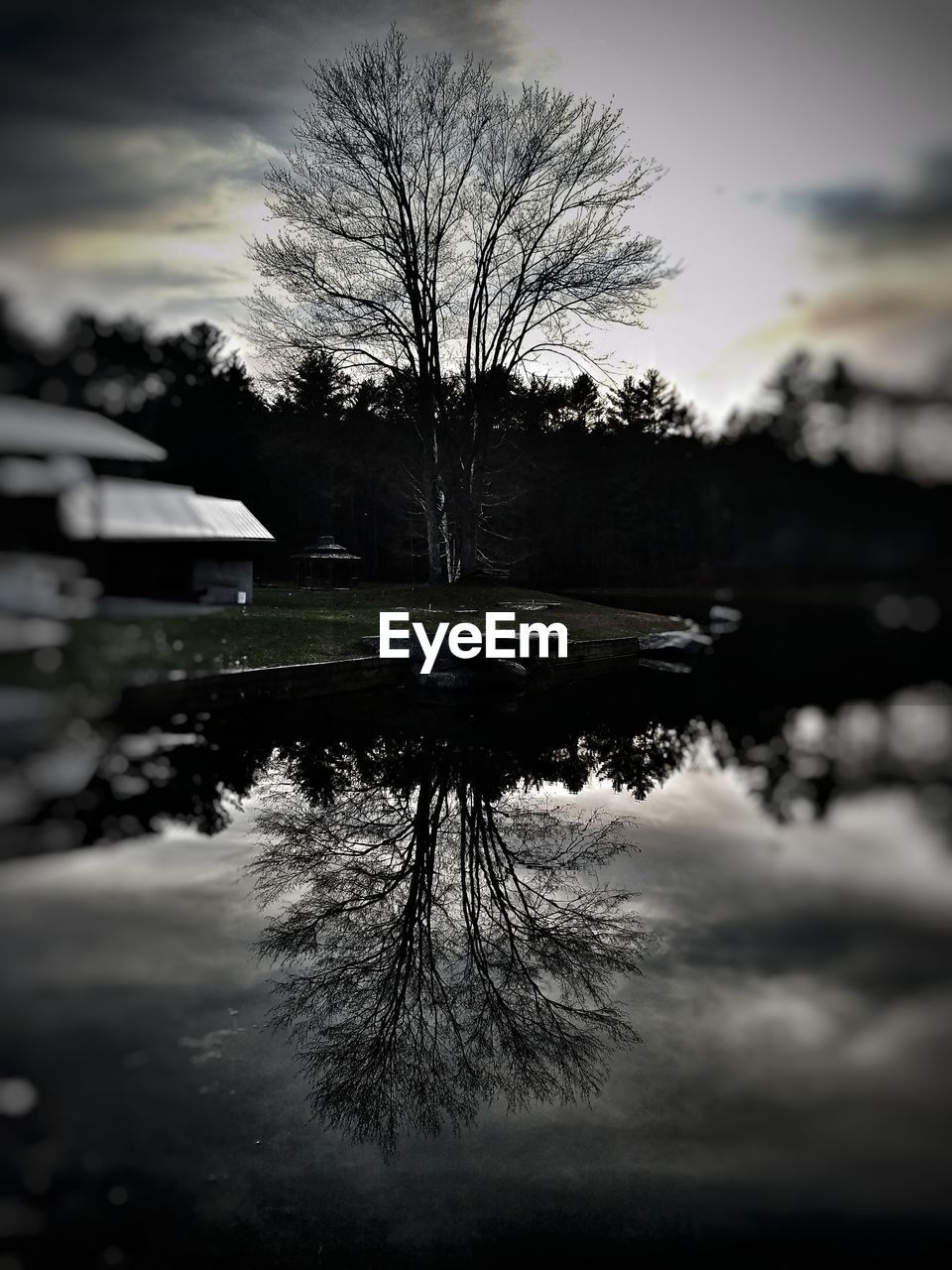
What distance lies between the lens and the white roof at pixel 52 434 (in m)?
7.20

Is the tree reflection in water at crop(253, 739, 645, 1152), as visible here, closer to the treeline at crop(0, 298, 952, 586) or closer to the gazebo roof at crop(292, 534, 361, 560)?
the treeline at crop(0, 298, 952, 586)

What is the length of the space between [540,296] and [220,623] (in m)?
17.3

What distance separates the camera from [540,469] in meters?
42.4

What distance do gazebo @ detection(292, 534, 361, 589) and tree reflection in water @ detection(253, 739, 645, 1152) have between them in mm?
24121

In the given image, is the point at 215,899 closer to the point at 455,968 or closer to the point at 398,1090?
the point at 455,968

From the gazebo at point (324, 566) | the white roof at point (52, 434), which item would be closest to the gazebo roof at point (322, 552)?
the gazebo at point (324, 566)

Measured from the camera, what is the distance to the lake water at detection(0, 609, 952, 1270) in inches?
112

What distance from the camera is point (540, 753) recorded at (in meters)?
9.84

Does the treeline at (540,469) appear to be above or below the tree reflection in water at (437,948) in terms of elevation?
above

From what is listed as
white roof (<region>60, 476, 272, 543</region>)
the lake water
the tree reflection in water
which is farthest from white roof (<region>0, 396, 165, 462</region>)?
the tree reflection in water

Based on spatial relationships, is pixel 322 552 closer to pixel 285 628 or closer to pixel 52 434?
pixel 285 628

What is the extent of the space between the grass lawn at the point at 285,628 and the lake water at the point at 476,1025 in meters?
1.56

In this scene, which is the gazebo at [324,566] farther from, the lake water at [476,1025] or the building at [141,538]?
the lake water at [476,1025]

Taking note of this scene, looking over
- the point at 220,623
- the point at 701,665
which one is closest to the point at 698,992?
the point at 220,623
